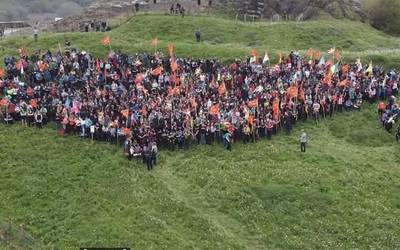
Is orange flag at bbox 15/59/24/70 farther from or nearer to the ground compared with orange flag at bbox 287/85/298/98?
farther from the ground

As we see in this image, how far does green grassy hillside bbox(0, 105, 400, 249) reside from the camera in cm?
3906

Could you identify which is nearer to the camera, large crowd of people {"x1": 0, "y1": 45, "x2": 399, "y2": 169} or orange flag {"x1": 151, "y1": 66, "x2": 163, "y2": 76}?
large crowd of people {"x1": 0, "y1": 45, "x2": 399, "y2": 169}

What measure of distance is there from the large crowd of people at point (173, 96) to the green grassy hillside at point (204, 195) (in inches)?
48.9

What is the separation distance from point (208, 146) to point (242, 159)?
9.89ft

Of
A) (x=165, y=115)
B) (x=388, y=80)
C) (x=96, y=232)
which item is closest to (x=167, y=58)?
(x=165, y=115)

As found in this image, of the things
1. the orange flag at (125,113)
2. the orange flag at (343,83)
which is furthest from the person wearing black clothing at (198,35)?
the orange flag at (125,113)

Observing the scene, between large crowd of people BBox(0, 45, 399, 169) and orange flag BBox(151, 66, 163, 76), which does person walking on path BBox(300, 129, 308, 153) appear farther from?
orange flag BBox(151, 66, 163, 76)

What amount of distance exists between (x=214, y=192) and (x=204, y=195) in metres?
0.65

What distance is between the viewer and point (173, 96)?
52.3 metres

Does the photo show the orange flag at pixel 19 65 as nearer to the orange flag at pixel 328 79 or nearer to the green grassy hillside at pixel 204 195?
the green grassy hillside at pixel 204 195

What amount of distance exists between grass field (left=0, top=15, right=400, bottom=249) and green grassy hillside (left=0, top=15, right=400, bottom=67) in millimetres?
18979

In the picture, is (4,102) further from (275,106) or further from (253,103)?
(275,106)

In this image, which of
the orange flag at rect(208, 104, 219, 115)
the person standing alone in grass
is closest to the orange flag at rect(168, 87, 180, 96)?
the orange flag at rect(208, 104, 219, 115)

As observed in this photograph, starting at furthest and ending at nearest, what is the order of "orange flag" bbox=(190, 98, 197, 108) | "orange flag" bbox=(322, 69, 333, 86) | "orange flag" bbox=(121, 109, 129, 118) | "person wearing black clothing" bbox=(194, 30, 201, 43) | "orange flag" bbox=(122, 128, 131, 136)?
"person wearing black clothing" bbox=(194, 30, 201, 43) → "orange flag" bbox=(322, 69, 333, 86) → "orange flag" bbox=(190, 98, 197, 108) → "orange flag" bbox=(121, 109, 129, 118) → "orange flag" bbox=(122, 128, 131, 136)
